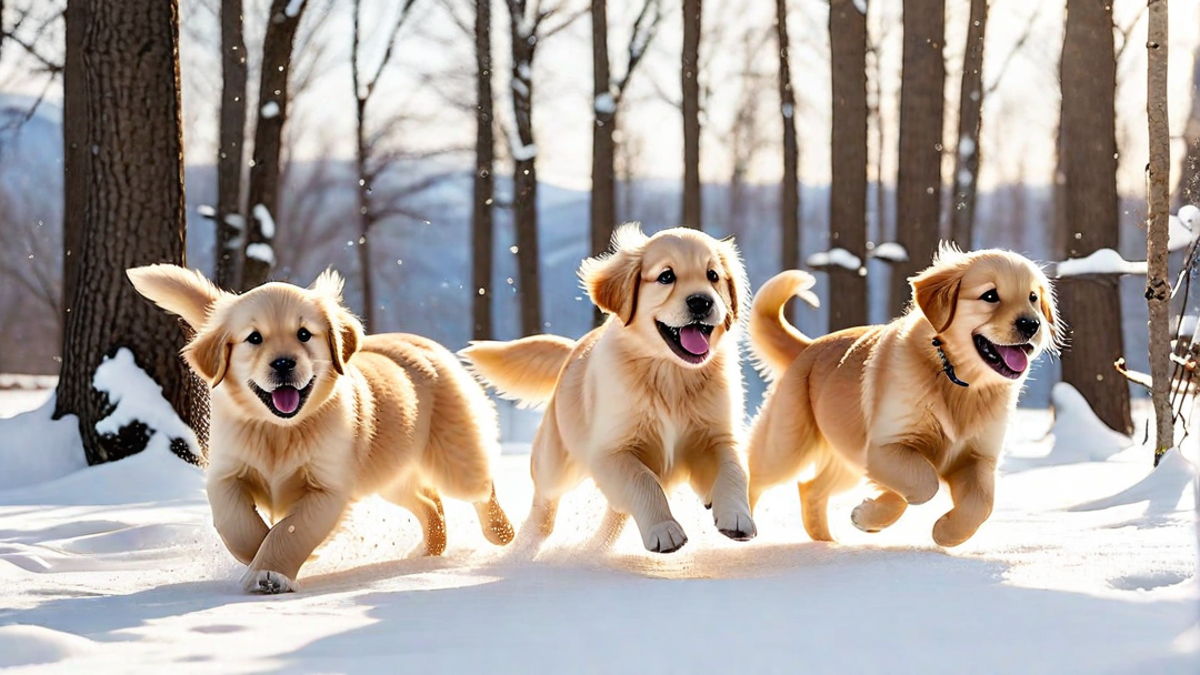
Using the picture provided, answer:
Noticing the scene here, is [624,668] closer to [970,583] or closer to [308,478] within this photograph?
[970,583]

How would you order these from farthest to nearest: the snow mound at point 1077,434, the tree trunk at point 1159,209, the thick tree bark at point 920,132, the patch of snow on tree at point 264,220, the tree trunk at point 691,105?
the tree trunk at point 691,105, the patch of snow on tree at point 264,220, the thick tree bark at point 920,132, the snow mound at point 1077,434, the tree trunk at point 1159,209

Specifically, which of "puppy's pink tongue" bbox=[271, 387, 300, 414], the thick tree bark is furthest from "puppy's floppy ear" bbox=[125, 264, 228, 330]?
the thick tree bark

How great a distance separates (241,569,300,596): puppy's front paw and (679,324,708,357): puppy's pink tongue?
5.59 feet

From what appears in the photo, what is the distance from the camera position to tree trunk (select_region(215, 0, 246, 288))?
47.3ft

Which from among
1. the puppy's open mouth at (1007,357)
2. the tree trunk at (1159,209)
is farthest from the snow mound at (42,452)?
the tree trunk at (1159,209)

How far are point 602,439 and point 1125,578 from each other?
199cm

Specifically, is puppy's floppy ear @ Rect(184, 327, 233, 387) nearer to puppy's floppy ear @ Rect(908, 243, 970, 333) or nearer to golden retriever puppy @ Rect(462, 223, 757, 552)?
golden retriever puppy @ Rect(462, 223, 757, 552)

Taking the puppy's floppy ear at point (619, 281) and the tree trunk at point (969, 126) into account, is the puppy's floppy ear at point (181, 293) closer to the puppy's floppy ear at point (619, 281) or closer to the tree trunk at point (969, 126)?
the puppy's floppy ear at point (619, 281)

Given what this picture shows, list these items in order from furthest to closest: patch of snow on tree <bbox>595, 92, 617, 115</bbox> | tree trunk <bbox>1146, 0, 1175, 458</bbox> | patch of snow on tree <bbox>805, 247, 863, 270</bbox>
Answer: patch of snow on tree <bbox>595, 92, 617, 115</bbox>, patch of snow on tree <bbox>805, 247, 863, 270</bbox>, tree trunk <bbox>1146, 0, 1175, 458</bbox>

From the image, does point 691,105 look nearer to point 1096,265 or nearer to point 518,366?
point 1096,265

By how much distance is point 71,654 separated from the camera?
3.03 m

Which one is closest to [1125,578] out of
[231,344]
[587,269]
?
[587,269]

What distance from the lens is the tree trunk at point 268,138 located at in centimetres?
1168

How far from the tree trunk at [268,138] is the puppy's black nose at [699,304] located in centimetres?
791
